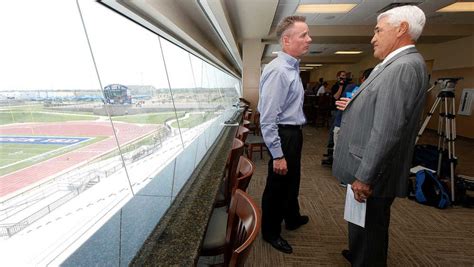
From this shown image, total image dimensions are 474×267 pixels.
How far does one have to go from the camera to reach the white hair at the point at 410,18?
1.19 meters

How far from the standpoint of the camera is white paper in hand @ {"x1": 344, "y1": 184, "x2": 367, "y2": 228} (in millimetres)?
1350

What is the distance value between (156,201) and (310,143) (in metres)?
5.10

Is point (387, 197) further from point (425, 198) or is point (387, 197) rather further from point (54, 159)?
point (425, 198)

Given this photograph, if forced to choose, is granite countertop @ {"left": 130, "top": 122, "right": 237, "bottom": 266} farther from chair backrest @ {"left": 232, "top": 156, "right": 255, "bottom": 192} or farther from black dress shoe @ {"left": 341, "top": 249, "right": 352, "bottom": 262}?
black dress shoe @ {"left": 341, "top": 249, "right": 352, "bottom": 262}

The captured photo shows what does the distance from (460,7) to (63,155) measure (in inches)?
263

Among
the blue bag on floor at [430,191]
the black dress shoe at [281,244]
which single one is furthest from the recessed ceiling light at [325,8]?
the black dress shoe at [281,244]

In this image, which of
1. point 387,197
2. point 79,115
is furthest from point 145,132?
point 387,197

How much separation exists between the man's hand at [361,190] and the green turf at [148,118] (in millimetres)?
1297

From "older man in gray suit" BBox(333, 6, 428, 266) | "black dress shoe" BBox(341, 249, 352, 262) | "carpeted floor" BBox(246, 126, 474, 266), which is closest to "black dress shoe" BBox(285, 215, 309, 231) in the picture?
"carpeted floor" BBox(246, 126, 474, 266)

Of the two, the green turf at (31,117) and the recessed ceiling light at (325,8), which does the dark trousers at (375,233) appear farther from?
the recessed ceiling light at (325,8)

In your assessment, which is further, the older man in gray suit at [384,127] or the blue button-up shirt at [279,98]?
the blue button-up shirt at [279,98]

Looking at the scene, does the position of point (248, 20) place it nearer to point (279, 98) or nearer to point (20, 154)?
point (279, 98)

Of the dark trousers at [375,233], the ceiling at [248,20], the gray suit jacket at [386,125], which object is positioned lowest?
the dark trousers at [375,233]

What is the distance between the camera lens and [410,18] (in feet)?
3.91
